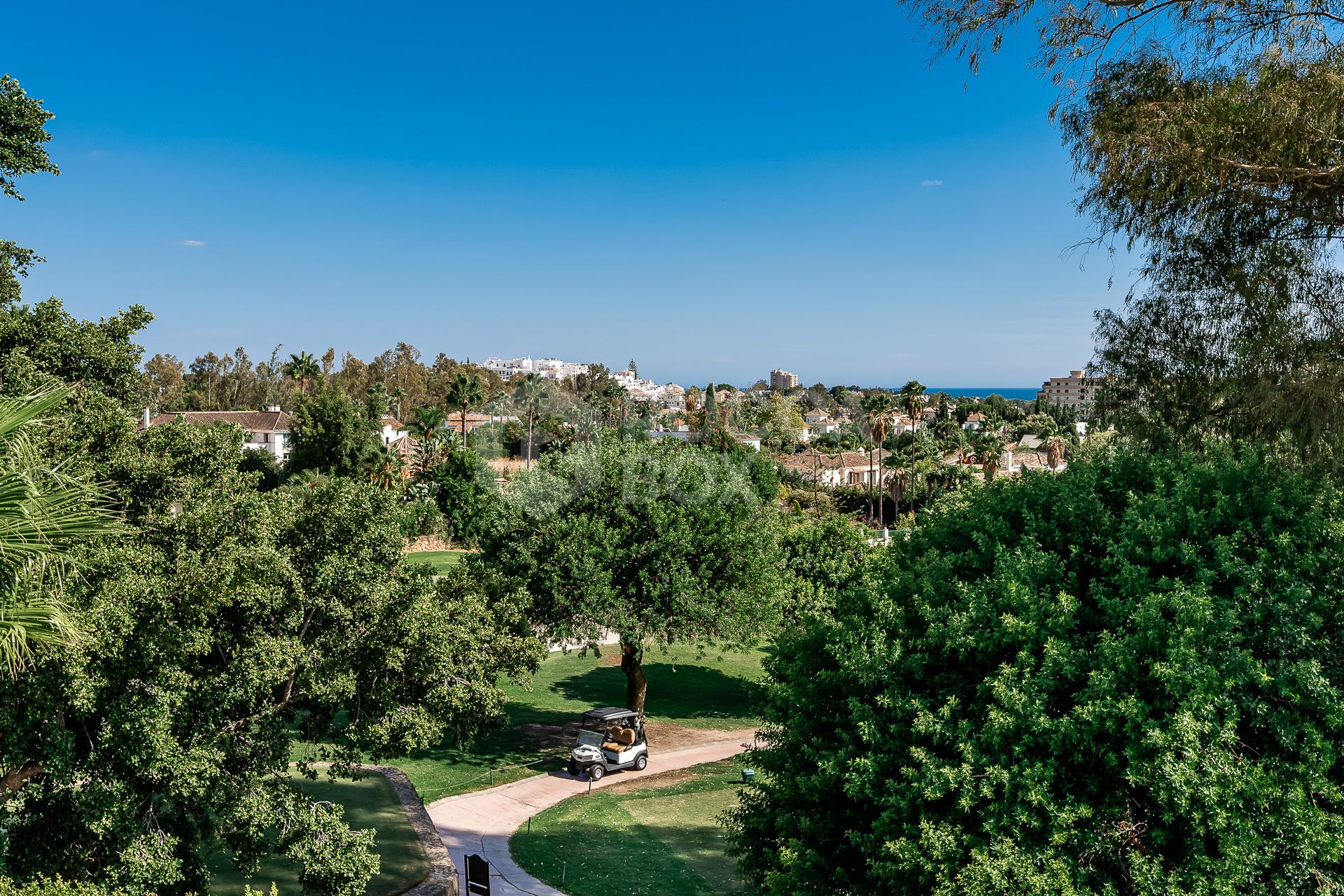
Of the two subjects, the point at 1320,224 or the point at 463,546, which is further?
the point at 463,546

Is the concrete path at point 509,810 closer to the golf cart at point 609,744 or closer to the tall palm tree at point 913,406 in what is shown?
the golf cart at point 609,744

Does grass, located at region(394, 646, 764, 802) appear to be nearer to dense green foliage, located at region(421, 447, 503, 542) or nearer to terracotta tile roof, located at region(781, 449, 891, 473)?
dense green foliage, located at region(421, 447, 503, 542)

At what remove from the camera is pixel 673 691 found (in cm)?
3058

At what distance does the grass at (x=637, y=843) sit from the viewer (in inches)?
627

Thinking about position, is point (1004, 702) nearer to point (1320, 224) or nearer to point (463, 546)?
point (1320, 224)

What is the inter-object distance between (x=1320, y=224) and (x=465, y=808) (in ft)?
64.0

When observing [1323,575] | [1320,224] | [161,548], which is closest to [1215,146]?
[1320,224]

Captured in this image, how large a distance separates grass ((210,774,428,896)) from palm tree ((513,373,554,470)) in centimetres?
6669

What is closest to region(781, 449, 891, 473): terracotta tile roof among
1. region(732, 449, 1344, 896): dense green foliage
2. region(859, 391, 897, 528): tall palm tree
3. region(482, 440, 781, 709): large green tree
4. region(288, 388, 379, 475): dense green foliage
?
region(859, 391, 897, 528): tall palm tree

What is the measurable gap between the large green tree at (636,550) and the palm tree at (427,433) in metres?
39.6

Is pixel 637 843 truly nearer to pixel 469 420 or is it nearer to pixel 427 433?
pixel 427 433

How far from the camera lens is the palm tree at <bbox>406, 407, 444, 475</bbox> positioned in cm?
6178

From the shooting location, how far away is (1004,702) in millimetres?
8461

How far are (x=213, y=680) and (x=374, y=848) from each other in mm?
6711
